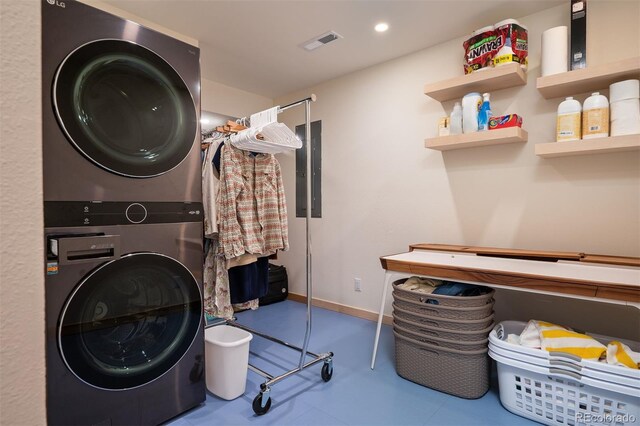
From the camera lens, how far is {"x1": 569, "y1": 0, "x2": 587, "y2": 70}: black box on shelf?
1.97 metres

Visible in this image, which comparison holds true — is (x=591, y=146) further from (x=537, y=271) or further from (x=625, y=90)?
(x=537, y=271)

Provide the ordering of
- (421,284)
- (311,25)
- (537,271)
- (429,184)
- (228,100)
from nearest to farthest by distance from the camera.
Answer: (537,271), (421,284), (311,25), (429,184), (228,100)

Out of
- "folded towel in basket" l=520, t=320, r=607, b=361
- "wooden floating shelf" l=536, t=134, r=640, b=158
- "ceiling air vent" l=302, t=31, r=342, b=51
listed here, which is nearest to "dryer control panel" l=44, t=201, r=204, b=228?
"ceiling air vent" l=302, t=31, r=342, b=51

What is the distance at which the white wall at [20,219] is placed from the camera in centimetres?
36

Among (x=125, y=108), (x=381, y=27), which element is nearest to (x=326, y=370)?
(x=125, y=108)

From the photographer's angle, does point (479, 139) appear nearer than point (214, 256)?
No

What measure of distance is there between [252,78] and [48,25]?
90.7 inches

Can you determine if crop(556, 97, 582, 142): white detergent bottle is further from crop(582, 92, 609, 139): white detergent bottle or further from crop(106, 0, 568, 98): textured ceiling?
crop(106, 0, 568, 98): textured ceiling

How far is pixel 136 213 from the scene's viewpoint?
1459 mm

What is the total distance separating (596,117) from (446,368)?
1.69m

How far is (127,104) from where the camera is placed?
143cm

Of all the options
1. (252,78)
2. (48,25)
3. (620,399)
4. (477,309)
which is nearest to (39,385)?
(48,25)

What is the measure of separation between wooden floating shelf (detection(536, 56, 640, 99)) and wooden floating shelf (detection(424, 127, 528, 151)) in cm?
29

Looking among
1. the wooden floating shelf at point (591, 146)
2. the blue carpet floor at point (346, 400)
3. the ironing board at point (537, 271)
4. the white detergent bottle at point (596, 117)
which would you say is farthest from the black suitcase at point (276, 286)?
the white detergent bottle at point (596, 117)
